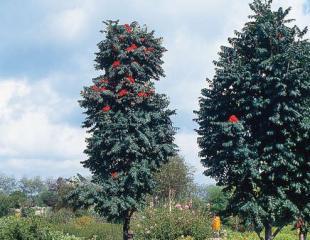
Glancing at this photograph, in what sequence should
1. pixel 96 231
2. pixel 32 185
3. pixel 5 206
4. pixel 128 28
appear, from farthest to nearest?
pixel 32 185 < pixel 5 206 < pixel 96 231 < pixel 128 28

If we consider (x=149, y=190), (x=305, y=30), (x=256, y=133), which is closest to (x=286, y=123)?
(x=256, y=133)

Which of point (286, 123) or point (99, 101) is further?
point (99, 101)

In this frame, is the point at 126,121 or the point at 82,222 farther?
the point at 82,222

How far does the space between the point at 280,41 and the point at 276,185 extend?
4.08 m

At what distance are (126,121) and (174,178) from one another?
22.2m

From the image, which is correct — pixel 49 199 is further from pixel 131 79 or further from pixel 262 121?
pixel 262 121

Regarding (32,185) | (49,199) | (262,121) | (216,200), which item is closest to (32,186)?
(32,185)

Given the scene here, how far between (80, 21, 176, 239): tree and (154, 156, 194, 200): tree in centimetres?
2025

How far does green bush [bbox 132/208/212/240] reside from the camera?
20.3 meters

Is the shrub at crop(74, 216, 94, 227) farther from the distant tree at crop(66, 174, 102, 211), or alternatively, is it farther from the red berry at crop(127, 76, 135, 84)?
the red berry at crop(127, 76, 135, 84)

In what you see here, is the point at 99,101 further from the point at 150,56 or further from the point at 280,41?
the point at 280,41

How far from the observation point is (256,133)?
13633 millimetres

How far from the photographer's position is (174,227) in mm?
20344

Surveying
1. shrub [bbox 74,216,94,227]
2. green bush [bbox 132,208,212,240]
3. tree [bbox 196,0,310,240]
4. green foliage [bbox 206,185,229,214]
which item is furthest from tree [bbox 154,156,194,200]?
tree [bbox 196,0,310,240]
